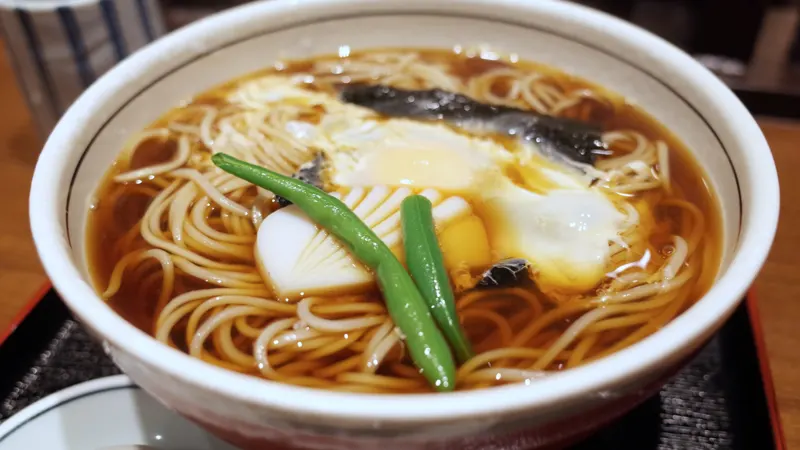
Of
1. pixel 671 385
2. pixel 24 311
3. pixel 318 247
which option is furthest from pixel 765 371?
pixel 24 311

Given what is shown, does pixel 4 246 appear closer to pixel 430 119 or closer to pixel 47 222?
pixel 47 222


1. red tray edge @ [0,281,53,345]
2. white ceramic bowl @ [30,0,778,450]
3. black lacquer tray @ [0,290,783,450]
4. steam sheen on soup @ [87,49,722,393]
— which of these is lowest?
black lacquer tray @ [0,290,783,450]

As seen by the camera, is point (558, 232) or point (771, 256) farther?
point (771, 256)

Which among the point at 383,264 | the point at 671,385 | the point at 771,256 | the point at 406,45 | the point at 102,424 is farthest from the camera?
the point at 406,45

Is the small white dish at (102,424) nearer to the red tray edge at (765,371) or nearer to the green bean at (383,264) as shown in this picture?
the green bean at (383,264)

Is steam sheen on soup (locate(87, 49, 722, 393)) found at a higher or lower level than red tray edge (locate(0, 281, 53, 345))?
higher

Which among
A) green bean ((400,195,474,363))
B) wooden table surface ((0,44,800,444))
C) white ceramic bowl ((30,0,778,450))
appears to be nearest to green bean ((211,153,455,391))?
green bean ((400,195,474,363))

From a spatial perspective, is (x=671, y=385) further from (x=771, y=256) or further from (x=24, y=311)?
(x=24, y=311)

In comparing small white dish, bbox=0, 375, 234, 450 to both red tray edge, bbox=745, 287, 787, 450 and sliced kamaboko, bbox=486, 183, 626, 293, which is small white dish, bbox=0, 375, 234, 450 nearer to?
sliced kamaboko, bbox=486, 183, 626, 293
